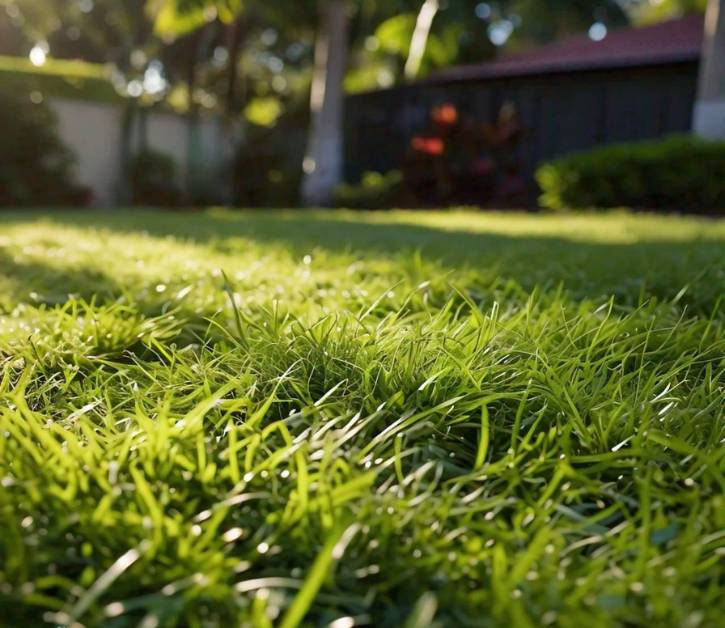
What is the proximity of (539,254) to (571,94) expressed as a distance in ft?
39.6

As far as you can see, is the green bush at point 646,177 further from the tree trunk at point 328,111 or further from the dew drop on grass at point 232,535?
the dew drop on grass at point 232,535

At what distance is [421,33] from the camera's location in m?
17.3

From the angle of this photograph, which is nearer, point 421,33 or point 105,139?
point 105,139

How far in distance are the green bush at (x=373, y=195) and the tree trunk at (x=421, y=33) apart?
3125 mm

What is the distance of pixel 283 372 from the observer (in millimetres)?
1814

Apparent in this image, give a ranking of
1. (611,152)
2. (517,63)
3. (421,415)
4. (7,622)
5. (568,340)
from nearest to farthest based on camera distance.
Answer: (7,622) < (421,415) < (568,340) < (611,152) < (517,63)

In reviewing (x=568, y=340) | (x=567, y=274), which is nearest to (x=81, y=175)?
(x=567, y=274)

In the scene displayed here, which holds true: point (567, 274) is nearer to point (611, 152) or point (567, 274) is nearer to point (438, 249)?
point (438, 249)

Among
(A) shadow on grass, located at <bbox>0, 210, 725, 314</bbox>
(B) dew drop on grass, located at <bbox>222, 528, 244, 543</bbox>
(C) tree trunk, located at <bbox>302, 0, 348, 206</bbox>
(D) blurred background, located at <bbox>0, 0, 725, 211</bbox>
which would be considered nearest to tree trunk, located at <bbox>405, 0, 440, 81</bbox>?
(D) blurred background, located at <bbox>0, 0, 725, 211</bbox>

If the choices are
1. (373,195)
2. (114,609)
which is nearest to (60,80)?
(373,195)

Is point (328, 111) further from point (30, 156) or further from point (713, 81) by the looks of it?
point (713, 81)

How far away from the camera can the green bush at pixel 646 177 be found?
10.6m

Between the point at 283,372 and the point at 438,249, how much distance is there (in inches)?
128

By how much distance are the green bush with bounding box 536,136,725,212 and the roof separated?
438 centimetres
